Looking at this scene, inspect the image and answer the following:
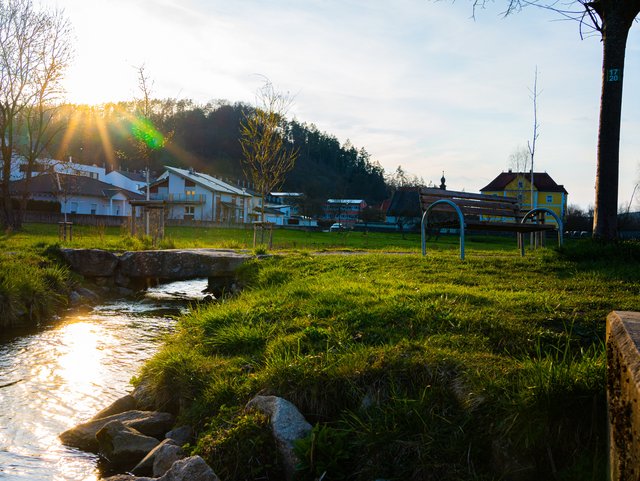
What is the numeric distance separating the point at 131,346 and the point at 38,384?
1.66 metres

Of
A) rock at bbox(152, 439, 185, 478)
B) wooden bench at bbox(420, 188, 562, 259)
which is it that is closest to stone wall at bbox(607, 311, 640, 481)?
rock at bbox(152, 439, 185, 478)

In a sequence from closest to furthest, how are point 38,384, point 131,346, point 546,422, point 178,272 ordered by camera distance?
1. point 546,422
2. point 38,384
3. point 131,346
4. point 178,272

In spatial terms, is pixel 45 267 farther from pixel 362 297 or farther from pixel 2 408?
pixel 362 297

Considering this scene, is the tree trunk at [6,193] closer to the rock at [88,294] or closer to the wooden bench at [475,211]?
the rock at [88,294]

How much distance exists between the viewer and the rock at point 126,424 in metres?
4.43

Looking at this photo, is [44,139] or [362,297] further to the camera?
[44,139]

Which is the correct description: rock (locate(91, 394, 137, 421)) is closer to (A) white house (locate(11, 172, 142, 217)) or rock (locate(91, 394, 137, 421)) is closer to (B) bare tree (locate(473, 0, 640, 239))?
(B) bare tree (locate(473, 0, 640, 239))

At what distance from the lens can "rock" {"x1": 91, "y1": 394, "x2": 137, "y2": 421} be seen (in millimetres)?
4852

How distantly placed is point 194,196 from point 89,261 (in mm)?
52333

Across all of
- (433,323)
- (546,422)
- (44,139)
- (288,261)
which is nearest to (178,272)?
(288,261)

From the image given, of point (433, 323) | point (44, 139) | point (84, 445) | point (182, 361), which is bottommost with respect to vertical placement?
point (84, 445)

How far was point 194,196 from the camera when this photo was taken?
6353 cm

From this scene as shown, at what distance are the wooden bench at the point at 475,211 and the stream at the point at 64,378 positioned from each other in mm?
4855

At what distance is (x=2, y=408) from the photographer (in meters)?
4.98
